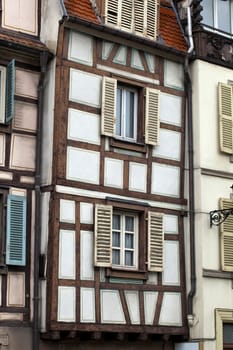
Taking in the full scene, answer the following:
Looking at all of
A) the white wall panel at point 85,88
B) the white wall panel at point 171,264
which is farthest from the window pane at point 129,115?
the white wall panel at point 171,264

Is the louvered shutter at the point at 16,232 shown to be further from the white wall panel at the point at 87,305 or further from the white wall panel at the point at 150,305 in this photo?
the white wall panel at the point at 150,305

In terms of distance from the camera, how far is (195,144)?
17.2 metres

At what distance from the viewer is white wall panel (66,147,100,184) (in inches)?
598

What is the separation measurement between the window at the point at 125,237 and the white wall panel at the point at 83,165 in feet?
1.96

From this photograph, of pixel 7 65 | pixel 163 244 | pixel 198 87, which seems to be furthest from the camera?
pixel 198 87

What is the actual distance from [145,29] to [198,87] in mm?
1644

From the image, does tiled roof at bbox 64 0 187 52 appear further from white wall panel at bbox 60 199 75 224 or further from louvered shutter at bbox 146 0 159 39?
white wall panel at bbox 60 199 75 224

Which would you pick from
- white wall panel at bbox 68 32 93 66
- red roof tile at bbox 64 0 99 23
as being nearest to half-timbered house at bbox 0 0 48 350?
white wall panel at bbox 68 32 93 66

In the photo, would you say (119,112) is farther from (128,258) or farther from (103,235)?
(128,258)

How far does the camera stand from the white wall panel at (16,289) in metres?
14.4

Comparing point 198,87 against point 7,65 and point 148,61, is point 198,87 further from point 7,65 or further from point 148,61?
point 7,65

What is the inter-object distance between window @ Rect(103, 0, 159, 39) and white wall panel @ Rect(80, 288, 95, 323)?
5.33 m

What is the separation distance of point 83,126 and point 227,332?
5.18 m

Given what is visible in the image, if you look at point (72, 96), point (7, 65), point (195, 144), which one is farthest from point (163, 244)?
point (7, 65)
